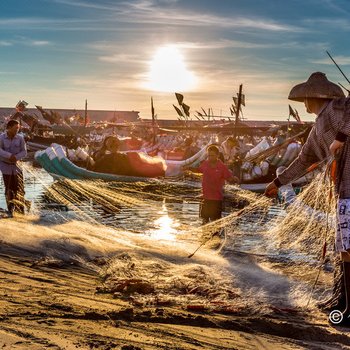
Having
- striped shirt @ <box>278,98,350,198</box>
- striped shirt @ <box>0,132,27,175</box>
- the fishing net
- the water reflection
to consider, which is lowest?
the water reflection

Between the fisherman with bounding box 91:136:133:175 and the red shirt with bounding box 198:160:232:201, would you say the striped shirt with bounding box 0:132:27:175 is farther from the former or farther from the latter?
the fisherman with bounding box 91:136:133:175

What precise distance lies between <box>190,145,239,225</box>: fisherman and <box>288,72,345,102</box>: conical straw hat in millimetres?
3912

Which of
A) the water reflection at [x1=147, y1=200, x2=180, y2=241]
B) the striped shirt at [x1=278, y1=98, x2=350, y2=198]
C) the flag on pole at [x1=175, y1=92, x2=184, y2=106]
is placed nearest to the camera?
the striped shirt at [x1=278, y1=98, x2=350, y2=198]

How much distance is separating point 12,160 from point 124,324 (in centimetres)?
586

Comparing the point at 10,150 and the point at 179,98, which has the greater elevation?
the point at 179,98

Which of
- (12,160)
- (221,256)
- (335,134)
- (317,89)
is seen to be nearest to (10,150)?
Result: (12,160)

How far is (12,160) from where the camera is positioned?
28.3 ft

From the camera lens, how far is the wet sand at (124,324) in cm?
296

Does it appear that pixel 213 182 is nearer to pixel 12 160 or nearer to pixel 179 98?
pixel 12 160

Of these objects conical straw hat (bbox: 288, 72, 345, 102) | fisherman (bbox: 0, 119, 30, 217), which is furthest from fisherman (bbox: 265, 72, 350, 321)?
fisherman (bbox: 0, 119, 30, 217)

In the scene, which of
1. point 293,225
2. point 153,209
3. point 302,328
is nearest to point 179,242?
point 293,225

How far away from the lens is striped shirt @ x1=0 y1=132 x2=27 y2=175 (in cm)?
871

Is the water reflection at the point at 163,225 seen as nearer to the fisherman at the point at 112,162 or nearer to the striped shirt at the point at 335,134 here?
the fisherman at the point at 112,162

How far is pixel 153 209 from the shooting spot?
12383 millimetres
